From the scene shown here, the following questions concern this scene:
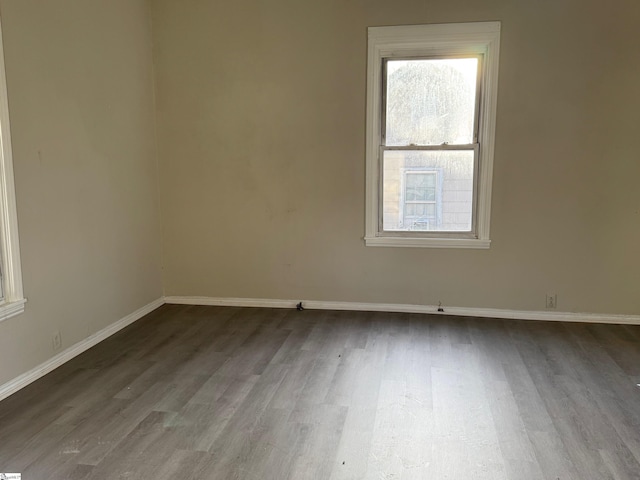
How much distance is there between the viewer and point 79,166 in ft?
11.5

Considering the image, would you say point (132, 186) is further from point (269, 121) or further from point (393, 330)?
point (393, 330)

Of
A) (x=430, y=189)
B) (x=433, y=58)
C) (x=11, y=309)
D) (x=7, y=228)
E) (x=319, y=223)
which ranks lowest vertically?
(x=11, y=309)

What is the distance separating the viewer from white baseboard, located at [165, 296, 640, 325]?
418 cm

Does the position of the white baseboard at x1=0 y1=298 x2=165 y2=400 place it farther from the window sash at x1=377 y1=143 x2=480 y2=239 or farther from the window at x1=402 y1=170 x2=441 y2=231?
the window at x1=402 y1=170 x2=441 y2=231

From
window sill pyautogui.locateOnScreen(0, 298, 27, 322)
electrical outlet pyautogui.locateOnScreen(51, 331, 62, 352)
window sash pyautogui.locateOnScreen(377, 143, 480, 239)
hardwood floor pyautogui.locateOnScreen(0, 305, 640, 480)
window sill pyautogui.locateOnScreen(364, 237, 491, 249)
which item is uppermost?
window sash pyautogui.locateOnScreen(377, 143, 480, 239)

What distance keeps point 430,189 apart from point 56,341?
10.3ft

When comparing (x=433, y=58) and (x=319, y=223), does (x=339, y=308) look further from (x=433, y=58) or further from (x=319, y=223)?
(x=433, y=58)

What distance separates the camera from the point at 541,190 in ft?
13.6

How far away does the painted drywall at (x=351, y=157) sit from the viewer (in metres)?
3.99

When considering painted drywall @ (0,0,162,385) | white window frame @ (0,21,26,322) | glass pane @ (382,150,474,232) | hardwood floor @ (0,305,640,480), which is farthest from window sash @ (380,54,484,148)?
white window frame @ (0,21,26,322)

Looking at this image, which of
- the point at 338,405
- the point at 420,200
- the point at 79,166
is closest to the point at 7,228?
the point at 79,166

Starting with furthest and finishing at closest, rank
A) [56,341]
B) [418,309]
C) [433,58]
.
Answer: [418,309] → [433,58] → [56,341]

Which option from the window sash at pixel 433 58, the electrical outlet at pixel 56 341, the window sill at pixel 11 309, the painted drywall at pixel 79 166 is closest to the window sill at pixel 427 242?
the window sash at pixel 433 58

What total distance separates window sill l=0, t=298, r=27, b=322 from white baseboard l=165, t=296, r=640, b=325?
1887mm
